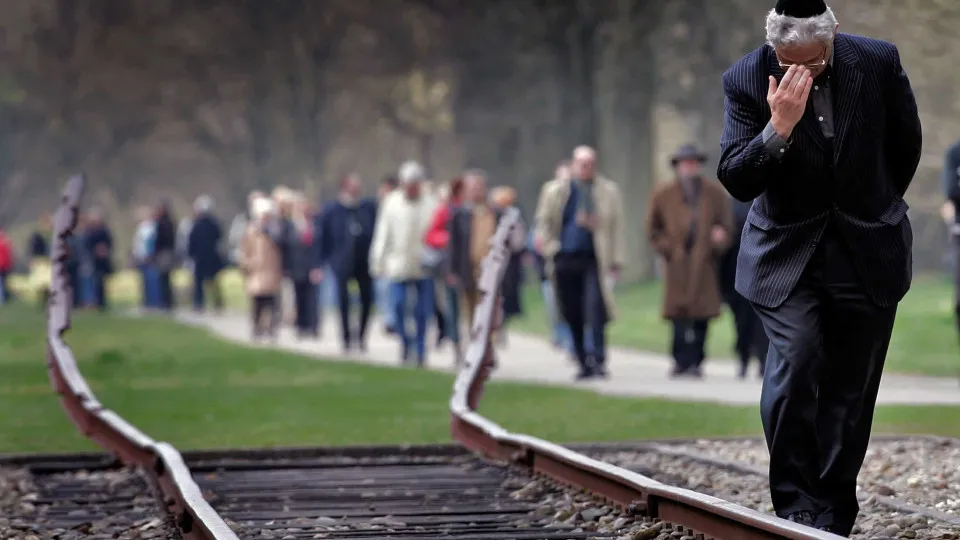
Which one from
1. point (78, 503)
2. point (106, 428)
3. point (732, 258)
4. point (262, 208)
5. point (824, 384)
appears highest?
point (262, 208)

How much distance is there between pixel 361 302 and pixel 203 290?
608 inches

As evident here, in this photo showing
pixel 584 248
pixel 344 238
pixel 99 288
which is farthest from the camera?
pixel 99 288

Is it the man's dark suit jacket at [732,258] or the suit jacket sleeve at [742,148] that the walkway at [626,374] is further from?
the suit jacket sleeve at [742,148]

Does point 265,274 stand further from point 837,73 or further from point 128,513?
point 837,73

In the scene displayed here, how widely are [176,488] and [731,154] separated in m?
3.07

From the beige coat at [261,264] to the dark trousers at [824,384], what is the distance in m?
21.9

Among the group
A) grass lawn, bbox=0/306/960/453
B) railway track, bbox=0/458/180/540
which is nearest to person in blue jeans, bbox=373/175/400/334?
grass lawn, bbox=0/306/960/453

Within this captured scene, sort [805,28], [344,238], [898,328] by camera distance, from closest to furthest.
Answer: [805,28], [898,328], [344,238]

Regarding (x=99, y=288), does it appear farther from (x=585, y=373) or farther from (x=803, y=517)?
(x=803, y=517)

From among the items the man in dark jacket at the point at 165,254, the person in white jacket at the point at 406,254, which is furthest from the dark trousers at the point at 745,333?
the man in dark jacket at the point at 165,254

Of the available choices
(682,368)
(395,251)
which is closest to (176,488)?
(682,368)

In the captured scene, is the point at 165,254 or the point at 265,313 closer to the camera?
the point at 265,313

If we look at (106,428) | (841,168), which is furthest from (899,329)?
(841,168)

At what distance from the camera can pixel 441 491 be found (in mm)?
9969
